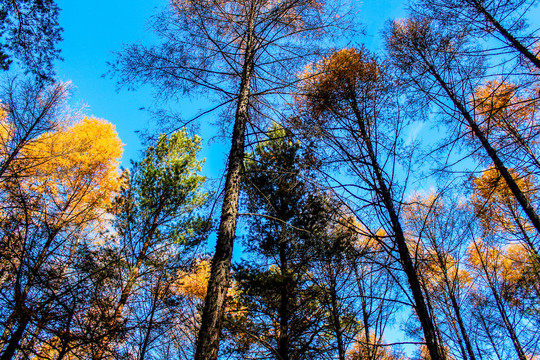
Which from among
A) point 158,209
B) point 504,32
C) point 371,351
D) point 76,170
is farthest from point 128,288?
point 504,32

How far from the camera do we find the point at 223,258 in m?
2.62

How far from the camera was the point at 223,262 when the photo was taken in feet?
8.48

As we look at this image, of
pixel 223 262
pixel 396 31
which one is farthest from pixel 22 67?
pixel 396 31

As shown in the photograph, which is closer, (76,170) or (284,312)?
(284,312)

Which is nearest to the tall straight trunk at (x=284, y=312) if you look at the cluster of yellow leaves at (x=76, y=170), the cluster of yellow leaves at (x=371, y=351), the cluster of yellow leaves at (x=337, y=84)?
the cluster of yellow leaves at (x=371, y=351)

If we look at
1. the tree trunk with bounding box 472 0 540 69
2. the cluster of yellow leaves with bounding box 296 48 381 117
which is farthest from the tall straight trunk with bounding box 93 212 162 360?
the tree trunk with bounding box 472 0 540 69

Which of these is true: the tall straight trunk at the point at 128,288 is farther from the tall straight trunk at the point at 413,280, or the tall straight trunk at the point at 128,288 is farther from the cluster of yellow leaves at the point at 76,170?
the tall straight trunk at the point at 413,280

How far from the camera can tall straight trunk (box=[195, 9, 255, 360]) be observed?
7.04ft

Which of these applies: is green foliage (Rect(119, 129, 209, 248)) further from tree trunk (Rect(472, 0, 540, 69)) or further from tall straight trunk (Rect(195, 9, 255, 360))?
tree trunk (Rect(472, 0, 540, 69))

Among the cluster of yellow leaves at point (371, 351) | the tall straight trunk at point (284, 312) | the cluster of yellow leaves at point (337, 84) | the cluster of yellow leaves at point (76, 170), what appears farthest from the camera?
the cluster of yellow leaves at point (76, 170)

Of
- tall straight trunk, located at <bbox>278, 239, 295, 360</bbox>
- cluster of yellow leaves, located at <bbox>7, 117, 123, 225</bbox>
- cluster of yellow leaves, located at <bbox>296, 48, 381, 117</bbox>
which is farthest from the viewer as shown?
cluster of yellow leaves, located at <bbox>7, 117, 123, 225</bbox>

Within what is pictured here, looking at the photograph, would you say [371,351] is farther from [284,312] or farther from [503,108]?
[503,108]

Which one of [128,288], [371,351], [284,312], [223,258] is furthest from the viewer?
[371,351]

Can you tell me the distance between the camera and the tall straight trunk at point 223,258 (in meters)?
2.14
